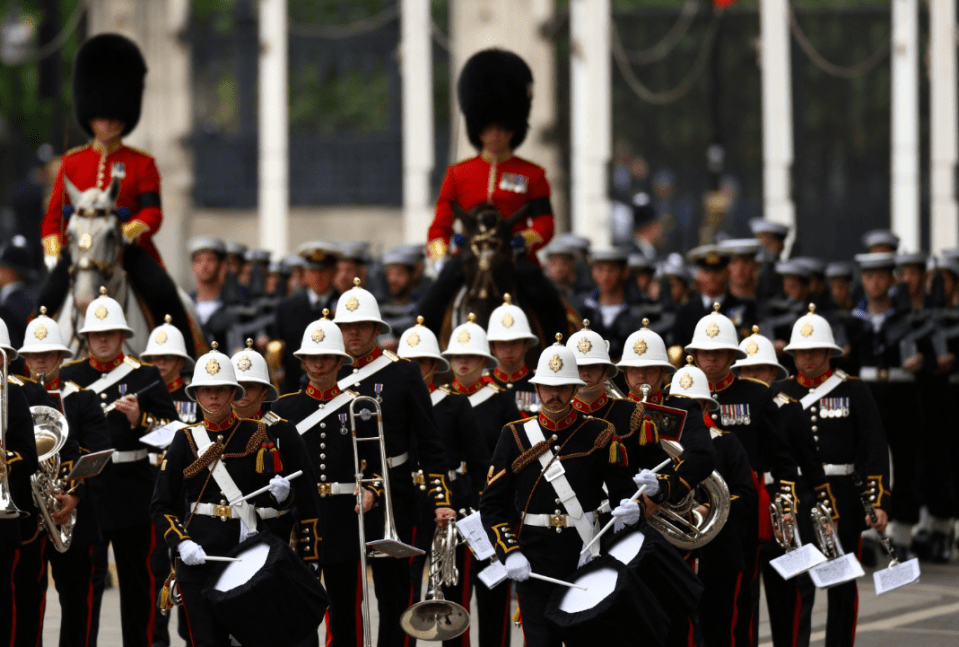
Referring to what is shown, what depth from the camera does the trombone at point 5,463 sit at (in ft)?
29.8

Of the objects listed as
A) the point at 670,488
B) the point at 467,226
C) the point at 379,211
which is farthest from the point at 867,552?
the point at 379,211

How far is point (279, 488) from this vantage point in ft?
29.1

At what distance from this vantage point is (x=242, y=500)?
8945 mm

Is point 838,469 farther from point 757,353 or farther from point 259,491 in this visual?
point 259,491

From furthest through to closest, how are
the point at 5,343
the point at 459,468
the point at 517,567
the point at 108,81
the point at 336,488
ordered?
the point at 108,81
the point at 459,468
the point at 336,488
the point at 5,343
the point at 517,567

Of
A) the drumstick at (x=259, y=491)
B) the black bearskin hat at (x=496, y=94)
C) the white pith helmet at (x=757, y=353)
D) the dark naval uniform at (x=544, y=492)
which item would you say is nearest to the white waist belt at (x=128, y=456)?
the drumstick at (x=259, y=491)

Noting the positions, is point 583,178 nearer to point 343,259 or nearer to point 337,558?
point 343,259

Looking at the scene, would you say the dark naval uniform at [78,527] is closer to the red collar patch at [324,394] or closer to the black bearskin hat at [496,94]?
the red collar patch at [324,394]

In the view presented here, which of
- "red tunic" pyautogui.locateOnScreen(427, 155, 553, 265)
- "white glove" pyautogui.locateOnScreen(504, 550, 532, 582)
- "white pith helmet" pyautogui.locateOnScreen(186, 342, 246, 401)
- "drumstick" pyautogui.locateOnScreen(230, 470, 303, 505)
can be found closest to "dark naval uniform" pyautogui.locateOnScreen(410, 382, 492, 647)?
"drumstick" pyautogui.locateOnScreen(230, 470, 303, 505)

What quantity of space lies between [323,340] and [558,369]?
5.12 feet

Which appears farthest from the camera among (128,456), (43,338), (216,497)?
(128,456)

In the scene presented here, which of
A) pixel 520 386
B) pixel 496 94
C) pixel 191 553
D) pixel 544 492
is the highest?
pixel 496 94

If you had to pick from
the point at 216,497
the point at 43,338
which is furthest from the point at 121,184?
the point at 216,497

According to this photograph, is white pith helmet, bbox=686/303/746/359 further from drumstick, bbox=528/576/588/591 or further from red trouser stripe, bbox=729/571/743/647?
drumstick, bbox=528/576/588/591
